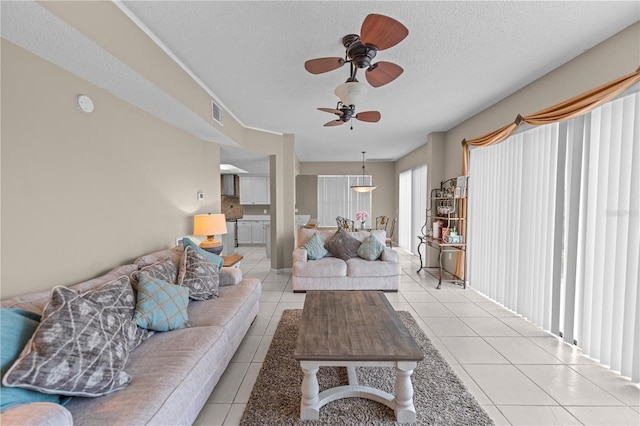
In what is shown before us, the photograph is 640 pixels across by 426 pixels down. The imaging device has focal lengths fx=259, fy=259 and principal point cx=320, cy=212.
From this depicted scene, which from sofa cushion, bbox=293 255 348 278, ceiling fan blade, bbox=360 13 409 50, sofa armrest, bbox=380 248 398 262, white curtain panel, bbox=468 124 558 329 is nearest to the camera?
ceiling fan blade, bbox=360 13 409 50

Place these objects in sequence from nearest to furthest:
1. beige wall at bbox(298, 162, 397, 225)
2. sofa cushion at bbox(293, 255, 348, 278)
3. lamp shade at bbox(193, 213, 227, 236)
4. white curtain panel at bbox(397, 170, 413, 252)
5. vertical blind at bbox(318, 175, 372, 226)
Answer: lamp shade at bbox(193, 213, 227, 236) < sofa cushion at bbox(293, 255, 348, 278) < white curtain panel at bbox(397, 170, 413, 252) < beige wall at bbox(298, 162, 397, 225) < vertical blind at bbox(318, 175, 372, 226)

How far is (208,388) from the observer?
5.86ft

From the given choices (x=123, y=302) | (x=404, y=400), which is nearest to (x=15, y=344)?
(x=123, y=302)

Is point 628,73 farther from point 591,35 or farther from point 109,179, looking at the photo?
point 109,179

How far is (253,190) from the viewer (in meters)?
8.31

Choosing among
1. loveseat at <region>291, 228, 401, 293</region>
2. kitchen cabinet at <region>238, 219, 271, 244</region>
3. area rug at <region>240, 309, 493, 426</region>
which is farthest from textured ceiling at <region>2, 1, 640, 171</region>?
kitchen cabinet at <region>238, 219, 271, 244</region>

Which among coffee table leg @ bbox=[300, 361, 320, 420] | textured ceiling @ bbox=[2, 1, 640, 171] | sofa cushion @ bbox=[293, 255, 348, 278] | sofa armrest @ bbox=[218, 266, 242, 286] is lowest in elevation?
coffee table leg @ bbox=[300, 361, 320, 420]

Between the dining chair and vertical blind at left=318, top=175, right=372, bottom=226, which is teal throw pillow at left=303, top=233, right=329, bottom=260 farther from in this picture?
vertical blind at left=318, top=175, right=372, bottom=226

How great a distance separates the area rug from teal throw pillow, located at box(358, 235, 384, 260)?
6.24 feet

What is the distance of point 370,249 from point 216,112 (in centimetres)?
304

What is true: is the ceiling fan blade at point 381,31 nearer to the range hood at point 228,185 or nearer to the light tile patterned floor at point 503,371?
the light tile patterned floor at point 503,371

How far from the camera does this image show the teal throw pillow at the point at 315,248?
430 cm

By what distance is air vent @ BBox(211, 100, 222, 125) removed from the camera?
3299 millimetres

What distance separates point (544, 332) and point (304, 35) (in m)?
3.83
